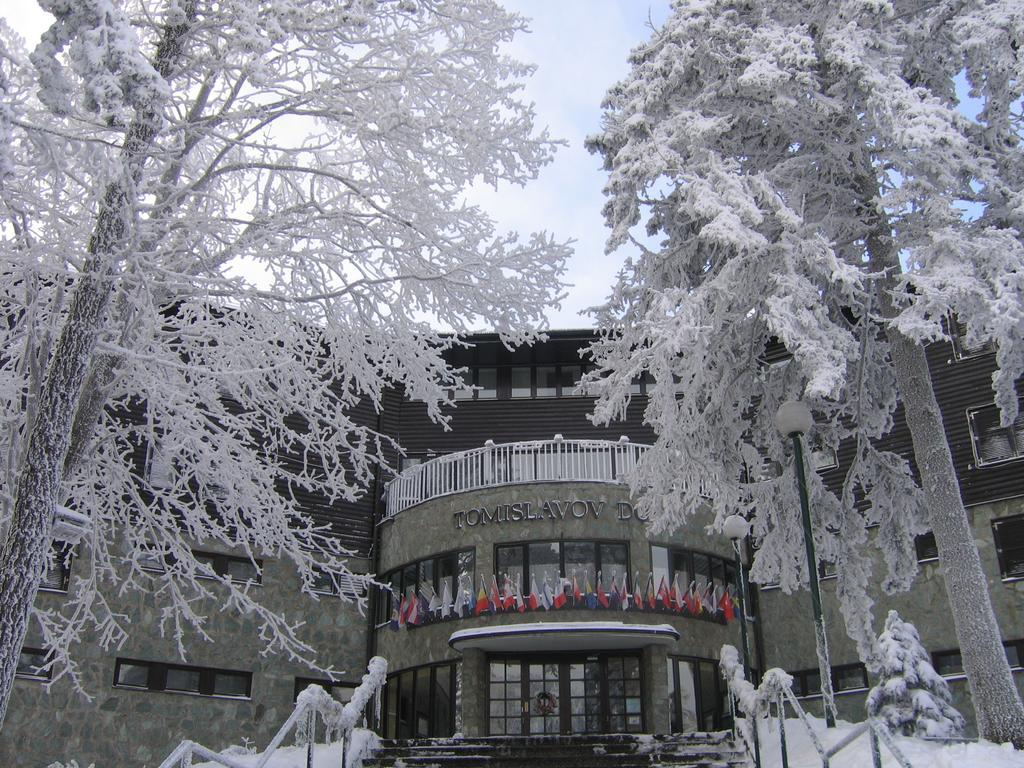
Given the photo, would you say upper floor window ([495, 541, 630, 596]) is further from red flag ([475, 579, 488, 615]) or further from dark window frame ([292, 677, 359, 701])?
dark window frame ([292, 677, 359, 701])

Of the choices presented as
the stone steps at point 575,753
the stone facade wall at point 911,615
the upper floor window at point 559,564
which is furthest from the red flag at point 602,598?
the stone facade wall at point 911,615

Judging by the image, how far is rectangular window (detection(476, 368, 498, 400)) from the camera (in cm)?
2453

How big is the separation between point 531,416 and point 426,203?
14823 mm

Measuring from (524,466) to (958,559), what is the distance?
1015 centimetres

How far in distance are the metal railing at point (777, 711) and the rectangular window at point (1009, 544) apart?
7018 millimetres

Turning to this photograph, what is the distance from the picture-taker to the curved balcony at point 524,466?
63.8 ft

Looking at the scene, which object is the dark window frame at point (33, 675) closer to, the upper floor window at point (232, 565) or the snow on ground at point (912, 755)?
the upper floor window at point (232, 565)

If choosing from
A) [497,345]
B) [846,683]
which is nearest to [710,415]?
[846,683]

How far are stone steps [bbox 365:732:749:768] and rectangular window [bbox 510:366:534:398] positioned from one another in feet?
35.4

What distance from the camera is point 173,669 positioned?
741 inches

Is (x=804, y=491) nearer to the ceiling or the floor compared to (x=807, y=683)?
nearer to the ceiling

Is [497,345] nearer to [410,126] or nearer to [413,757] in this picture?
[413,757]

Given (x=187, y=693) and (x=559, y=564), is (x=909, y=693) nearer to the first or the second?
(x=559, y=564)

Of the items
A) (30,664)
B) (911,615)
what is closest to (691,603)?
(911,615)
